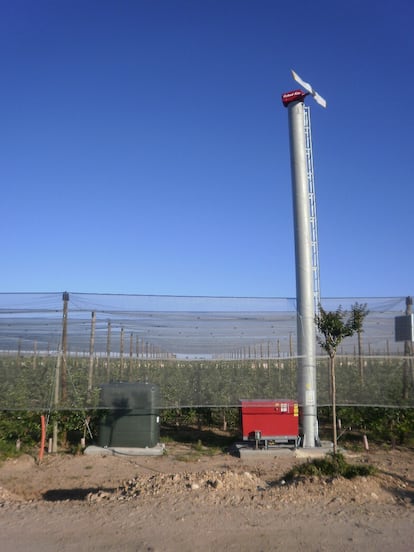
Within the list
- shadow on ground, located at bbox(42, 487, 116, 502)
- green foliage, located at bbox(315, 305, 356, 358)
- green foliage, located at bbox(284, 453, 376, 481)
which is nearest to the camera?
green foliage, located at bbox(284, 453, 376, 481)

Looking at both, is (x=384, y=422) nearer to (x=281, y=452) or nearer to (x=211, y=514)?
(x=281, y=452)

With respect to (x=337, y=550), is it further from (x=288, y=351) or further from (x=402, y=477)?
(x=288, y=351)

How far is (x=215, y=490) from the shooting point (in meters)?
7.40

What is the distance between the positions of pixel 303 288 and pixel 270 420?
3073 mm

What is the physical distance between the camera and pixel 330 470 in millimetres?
8062

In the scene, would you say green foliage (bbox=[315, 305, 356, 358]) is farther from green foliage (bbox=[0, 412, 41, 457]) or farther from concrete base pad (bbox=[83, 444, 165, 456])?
green foliage (bbox=[0, 412, 41, 457])

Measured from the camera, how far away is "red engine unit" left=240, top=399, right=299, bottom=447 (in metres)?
11.7

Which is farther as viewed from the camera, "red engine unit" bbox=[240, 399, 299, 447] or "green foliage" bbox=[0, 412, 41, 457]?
"red engine unit" bbox=[240, 399, 299, 447]

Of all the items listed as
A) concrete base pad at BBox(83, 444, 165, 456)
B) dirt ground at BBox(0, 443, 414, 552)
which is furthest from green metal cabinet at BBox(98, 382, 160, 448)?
dirt ground at BBox(0, 443, 414, 552)

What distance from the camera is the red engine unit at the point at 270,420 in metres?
11.7

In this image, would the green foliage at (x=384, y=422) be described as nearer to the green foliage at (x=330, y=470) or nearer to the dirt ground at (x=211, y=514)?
the dirt ground at (x=211, y=514)

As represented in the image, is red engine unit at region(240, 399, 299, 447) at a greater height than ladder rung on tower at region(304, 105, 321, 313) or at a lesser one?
lesser

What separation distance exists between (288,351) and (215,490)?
5678mm

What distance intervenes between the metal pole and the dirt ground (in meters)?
2.69
